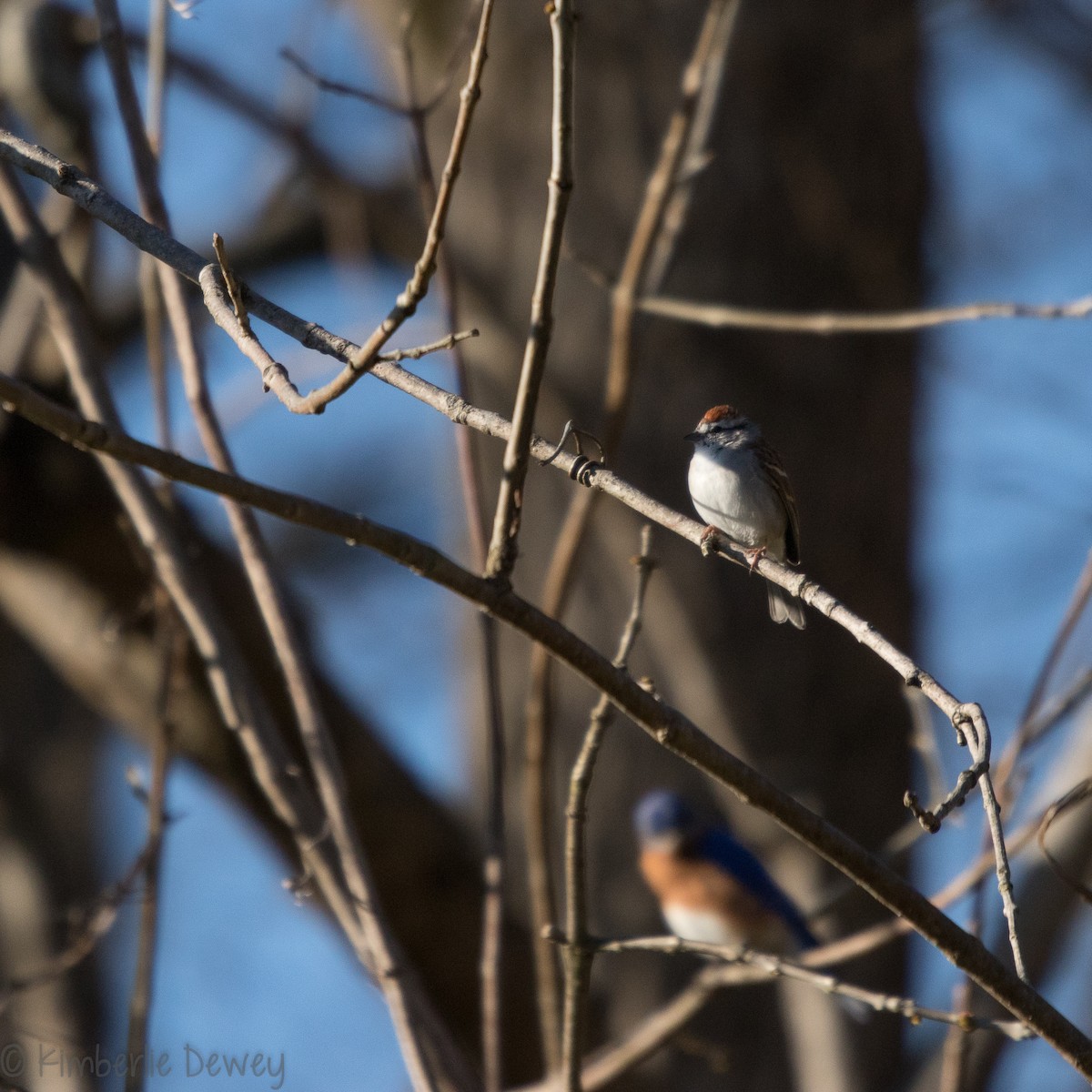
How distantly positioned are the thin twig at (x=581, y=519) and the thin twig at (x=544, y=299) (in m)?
1.49

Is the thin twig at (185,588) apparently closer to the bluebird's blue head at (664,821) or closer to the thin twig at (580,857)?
the thin twig at (580,857)

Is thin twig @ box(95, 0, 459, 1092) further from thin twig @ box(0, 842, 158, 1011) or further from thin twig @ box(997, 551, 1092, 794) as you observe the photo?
thin twig @ box(997, 551, 1092, 794)

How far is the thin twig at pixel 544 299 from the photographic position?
1597mm

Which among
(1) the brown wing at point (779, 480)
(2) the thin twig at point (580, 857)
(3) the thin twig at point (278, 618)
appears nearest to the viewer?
(2) the thin twig at point (580, 857)

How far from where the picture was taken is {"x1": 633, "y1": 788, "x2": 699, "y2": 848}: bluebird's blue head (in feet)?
17.9

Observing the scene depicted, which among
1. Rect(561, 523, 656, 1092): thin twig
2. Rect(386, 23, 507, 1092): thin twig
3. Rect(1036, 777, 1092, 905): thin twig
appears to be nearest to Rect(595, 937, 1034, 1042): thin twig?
Rect(561, 523, 656, 1092): thin twig

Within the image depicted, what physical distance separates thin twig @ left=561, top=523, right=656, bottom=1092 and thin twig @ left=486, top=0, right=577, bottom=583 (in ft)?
1.10

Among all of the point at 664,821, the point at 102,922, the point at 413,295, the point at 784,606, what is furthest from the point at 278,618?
the point at 664,821

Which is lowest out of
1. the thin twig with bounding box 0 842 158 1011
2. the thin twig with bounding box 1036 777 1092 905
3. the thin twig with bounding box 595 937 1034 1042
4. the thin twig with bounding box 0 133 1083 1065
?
the thin twig with bounding box 595 937 1034 1042

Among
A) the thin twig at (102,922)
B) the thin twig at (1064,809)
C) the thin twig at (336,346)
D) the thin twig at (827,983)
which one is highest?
the thin twig at (336,346)

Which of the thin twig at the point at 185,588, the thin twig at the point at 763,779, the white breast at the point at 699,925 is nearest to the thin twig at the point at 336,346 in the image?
the thin twig at the point at 763,779

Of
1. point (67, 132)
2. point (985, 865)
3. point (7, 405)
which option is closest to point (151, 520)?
point (7, 405)

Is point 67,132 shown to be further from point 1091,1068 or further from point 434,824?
point 1091,1068

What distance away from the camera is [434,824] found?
4.83 meters
